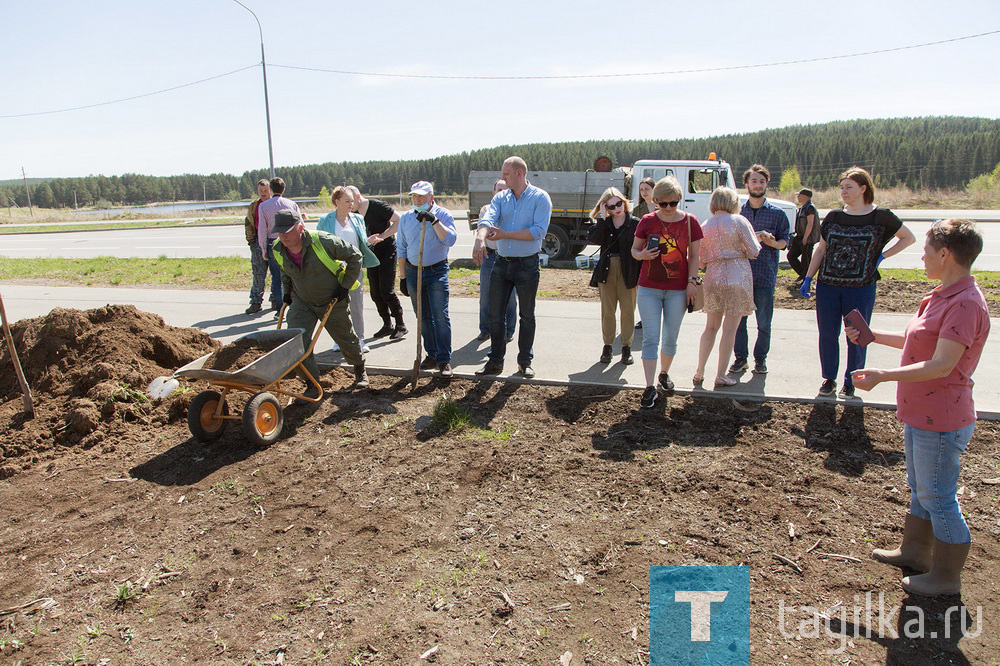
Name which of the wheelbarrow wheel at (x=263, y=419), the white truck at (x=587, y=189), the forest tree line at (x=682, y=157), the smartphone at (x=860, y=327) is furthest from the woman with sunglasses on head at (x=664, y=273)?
the forest tree line at (x=682, y=157)

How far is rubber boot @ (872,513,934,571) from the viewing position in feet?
10.5

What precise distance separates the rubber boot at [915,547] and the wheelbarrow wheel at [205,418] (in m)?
4.63

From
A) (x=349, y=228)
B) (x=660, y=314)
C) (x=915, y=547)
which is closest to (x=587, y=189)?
(x=349, y=228)

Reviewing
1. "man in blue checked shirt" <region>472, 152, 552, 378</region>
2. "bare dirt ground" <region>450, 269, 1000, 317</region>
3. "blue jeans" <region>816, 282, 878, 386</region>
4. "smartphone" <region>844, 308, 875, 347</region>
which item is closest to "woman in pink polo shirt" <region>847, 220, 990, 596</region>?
"smartphone" <region>844, 308, 875, 347</region>

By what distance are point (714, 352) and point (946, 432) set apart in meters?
4.16

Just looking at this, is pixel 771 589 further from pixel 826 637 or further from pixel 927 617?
pixel 927 617

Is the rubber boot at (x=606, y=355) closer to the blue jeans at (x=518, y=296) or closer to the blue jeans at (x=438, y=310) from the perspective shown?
the blue jeans at (x=518, y=296)

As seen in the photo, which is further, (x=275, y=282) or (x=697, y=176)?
(x=697, y=176)

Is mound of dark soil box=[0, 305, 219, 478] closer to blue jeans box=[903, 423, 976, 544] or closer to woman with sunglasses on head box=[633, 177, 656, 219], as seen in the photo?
woman with sunglasses on head box=[633, 177, 656, 219]

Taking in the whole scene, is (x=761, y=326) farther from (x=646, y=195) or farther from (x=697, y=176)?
(x=697, y=176)

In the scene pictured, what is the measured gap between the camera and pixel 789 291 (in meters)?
10.5

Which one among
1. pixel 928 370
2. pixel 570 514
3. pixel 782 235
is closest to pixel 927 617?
pixel 928 370

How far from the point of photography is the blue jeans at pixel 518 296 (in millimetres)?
6008

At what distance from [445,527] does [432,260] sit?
3289 millimetres
